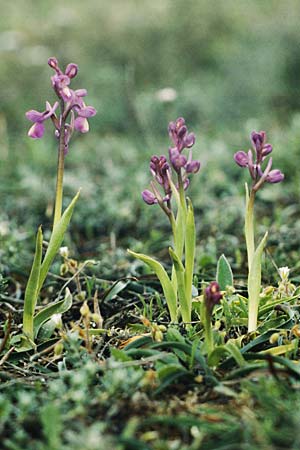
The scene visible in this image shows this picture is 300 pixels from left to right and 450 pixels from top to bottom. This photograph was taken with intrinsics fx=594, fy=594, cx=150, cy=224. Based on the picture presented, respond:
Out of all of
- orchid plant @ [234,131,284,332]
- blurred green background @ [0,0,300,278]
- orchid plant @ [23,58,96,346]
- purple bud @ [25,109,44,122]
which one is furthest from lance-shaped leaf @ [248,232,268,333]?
purple bud @ [25,109,44,122]

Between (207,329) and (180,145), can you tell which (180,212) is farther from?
(207,329)

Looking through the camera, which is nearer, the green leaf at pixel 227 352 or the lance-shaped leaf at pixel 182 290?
the green leaf at pixel 227 352

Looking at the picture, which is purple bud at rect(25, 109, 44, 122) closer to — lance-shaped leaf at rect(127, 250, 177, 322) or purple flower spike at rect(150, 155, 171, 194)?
purple flower spike at rect(150, 155, 171, 194)

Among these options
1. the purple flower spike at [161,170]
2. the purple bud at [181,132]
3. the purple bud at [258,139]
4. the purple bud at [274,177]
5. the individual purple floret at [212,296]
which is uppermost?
the purple bud at [181,132]

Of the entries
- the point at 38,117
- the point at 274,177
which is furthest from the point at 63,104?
the point at 274,177

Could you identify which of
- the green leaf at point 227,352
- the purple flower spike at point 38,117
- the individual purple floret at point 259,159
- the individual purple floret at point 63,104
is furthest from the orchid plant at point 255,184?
the purple flower spike at point 38,117

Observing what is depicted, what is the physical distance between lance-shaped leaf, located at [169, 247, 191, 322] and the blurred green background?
776 millimetres

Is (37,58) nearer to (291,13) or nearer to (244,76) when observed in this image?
(244,76)

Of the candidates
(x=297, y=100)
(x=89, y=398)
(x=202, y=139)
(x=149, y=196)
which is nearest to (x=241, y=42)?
(x=297, y=100)

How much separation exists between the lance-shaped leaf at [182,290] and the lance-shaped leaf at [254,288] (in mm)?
233

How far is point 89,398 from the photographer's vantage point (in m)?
1.82

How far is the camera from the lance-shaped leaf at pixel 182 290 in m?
2.20

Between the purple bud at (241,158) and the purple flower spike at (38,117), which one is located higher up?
the purple flower spike at (38,117)

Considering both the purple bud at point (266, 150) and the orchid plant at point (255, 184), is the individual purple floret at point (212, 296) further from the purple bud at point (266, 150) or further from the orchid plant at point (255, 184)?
the purple bud at point (266, 150)
